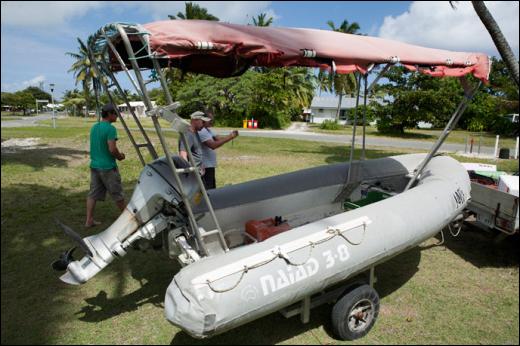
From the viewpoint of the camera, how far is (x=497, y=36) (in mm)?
5195

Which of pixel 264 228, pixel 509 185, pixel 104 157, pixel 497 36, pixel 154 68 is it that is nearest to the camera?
pixel 154 68

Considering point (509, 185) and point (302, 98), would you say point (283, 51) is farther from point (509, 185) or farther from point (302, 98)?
point (302, 98)

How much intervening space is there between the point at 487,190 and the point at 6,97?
80318 millimetres

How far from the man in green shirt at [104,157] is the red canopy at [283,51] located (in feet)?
5.14

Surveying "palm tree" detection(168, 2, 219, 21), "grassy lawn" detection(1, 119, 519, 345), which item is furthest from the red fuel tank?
"palm tree" detection(168, 2, 219, 21)

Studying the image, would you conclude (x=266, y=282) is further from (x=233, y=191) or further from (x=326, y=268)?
(x=233, y=191)

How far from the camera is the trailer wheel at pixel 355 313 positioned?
2.93 m

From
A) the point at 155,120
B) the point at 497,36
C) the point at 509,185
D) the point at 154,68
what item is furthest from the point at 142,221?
the point at 497,36

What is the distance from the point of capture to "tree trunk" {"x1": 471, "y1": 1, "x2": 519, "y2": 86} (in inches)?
200

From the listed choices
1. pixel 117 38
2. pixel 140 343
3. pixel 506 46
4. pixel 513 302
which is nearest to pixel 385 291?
pixel 513 302

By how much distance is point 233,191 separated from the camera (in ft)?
13.2

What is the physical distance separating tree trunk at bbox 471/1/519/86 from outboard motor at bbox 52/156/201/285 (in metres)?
4.61

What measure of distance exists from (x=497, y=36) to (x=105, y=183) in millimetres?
5679

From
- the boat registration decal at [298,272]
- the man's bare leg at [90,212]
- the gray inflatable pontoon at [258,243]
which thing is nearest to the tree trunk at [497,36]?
the gray inflatable pontoon at [258,243]
